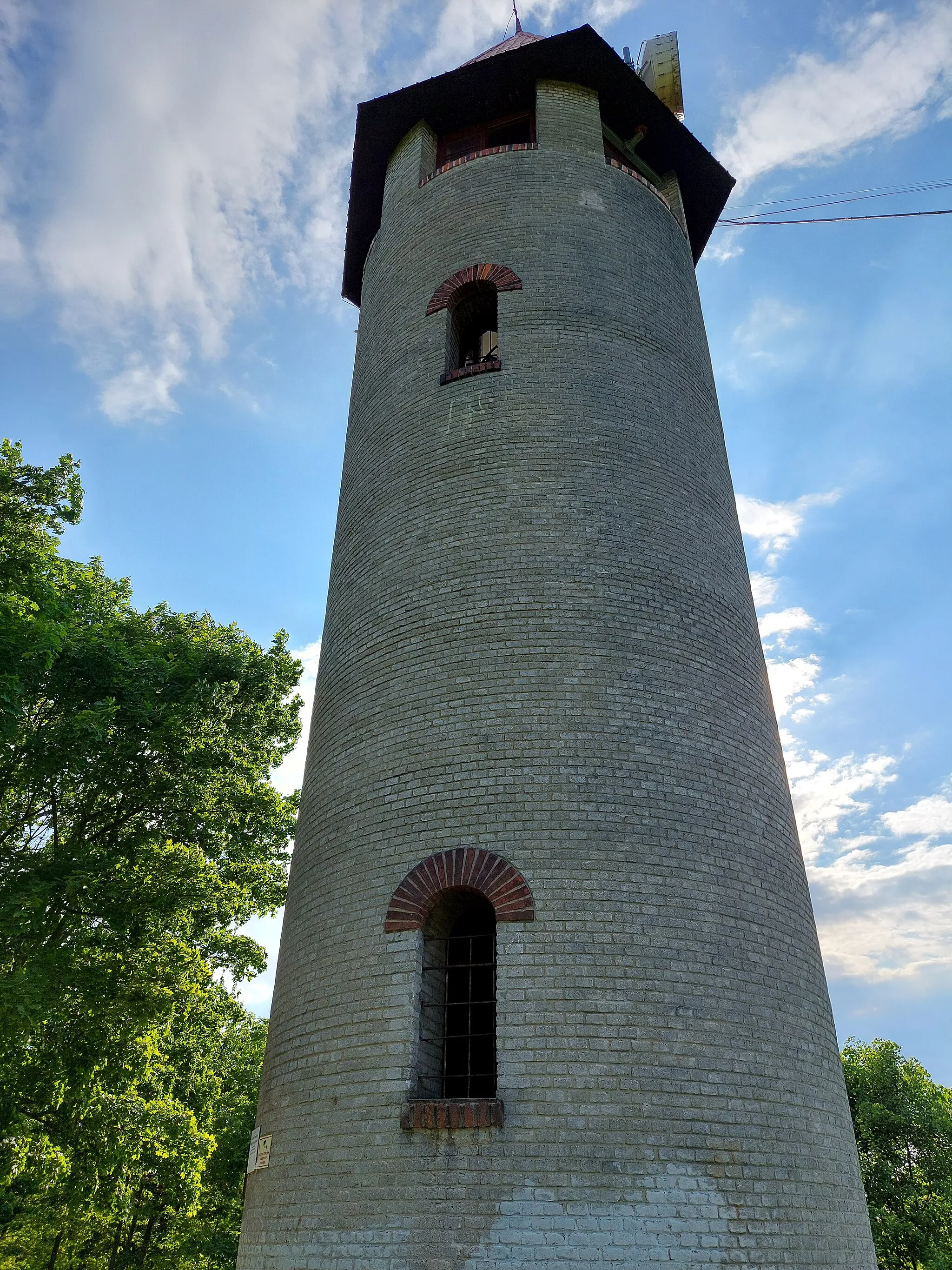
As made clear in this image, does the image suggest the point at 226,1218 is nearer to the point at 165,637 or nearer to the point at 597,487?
the point at 165,637

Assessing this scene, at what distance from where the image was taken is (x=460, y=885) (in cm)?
607

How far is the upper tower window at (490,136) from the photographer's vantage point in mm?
11984

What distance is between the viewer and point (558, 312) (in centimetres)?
909

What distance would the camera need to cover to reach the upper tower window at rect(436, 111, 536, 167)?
472 inches

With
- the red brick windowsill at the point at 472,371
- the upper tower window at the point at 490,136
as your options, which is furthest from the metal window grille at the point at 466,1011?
the upper tower window at the point at 490,136

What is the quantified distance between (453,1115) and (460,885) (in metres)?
1.44

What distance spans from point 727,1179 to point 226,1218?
60.5 feet

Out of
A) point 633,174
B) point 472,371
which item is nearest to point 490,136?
point 633,174

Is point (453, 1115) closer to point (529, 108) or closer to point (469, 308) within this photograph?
point (469, 308)

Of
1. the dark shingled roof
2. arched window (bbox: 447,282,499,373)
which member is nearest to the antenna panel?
the dark shingled roof

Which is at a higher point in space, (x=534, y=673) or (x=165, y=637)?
(x=165, y=637)

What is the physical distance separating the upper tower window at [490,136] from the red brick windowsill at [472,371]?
15.4ft

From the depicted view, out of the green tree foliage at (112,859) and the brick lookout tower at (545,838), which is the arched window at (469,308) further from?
the green tree foliage at (112,859)

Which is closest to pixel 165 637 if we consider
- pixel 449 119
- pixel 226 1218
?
pixel 449 119
